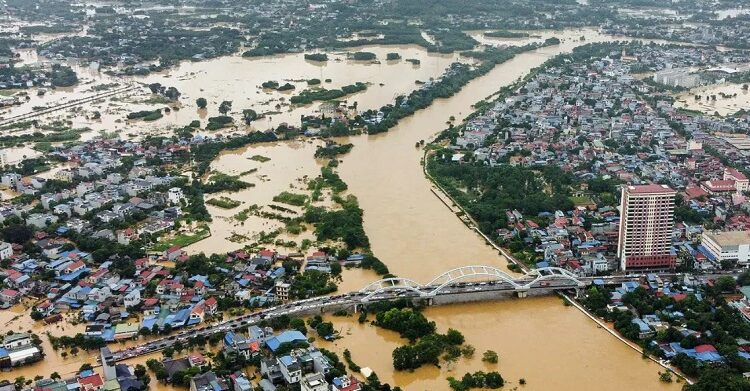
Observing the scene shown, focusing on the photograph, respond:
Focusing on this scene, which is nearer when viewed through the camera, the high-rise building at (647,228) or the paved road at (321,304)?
the paved road at (321,304)

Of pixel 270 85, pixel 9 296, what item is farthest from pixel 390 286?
pixel 270 85

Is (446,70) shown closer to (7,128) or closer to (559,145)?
(559,145)

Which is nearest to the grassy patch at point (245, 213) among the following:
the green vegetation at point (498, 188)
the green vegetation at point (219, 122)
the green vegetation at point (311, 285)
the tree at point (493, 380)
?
the green vegetation at point (311, 285)

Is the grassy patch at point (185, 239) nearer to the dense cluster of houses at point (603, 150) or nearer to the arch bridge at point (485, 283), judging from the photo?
the arch bridge at point (485, 283)

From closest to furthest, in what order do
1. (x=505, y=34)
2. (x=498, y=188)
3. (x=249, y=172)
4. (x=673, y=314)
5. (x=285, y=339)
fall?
(x=285, y=339) < (x=673, y=314) < (x=498, y=188) < (x=249, y=172) < (x=505, y=34)

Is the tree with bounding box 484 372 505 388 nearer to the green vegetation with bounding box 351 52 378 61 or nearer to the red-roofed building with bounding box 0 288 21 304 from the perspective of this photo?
the red-roofed building with bounding box 0 288 21 304

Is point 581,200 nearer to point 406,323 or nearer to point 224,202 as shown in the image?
point 406,323

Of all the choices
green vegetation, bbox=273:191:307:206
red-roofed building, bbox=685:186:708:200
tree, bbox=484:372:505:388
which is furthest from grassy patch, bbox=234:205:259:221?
red-roofed building, bbox=685:186:708:200
